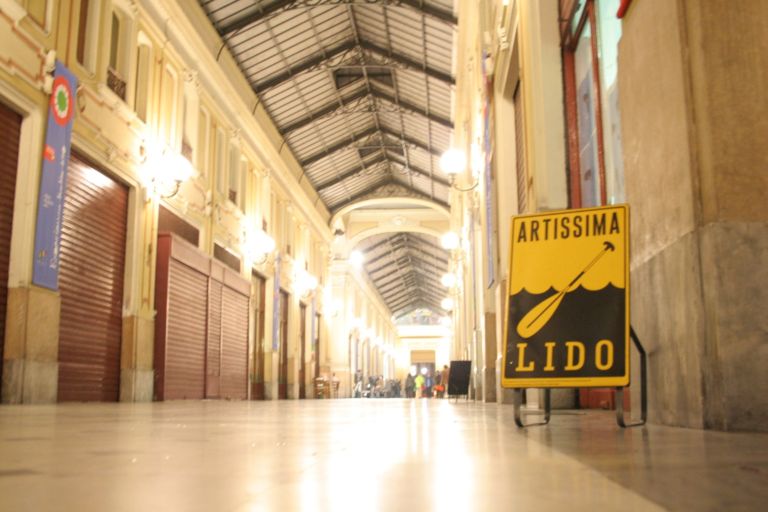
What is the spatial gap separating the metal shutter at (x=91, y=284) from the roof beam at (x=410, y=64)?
873 cm

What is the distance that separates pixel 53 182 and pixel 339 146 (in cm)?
1470

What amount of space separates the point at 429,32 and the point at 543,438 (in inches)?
555

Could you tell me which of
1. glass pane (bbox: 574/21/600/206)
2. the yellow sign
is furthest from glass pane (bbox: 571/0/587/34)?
the yellow sign

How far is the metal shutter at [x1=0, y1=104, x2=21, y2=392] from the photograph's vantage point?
296 inches

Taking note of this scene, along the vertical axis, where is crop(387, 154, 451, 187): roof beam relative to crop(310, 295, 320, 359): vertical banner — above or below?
above

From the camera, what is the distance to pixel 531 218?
330 cm

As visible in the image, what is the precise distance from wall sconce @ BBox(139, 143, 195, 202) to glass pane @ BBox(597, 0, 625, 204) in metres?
7.37

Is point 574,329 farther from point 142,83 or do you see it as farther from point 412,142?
point 412,142

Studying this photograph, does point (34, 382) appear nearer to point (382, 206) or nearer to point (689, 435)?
point (689, 435)

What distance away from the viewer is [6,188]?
7.64 meters

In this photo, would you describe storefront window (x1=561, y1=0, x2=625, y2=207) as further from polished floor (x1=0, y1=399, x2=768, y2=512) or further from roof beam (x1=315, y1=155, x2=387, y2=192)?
roof beam (x1=315, y1=155, x2=387, y2=192)

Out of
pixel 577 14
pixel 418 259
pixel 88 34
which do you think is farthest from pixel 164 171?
pixel 418 259

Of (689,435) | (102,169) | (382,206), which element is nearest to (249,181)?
(102,169)

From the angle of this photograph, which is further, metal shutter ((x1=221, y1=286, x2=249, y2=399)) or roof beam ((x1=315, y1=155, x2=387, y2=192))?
roof beam ((x1=315, y1=155, x2=387, y2=192))
